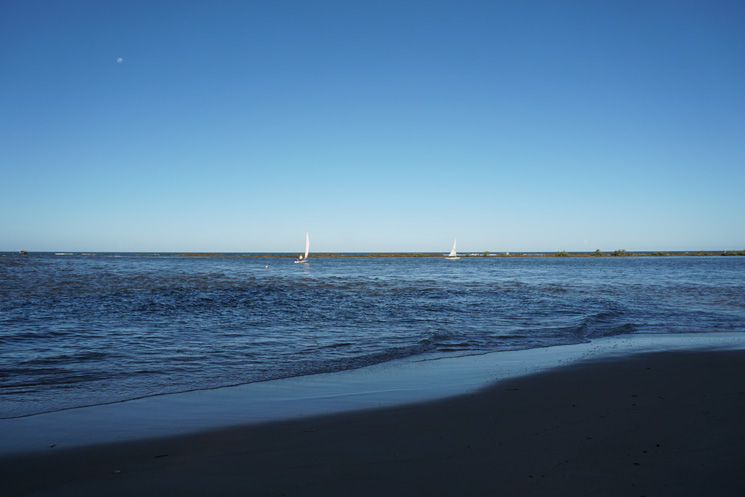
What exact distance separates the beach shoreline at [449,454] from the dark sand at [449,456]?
2 centimetres

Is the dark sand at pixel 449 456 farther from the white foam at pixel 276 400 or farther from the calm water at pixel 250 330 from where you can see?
the calm water at pixel 250 330

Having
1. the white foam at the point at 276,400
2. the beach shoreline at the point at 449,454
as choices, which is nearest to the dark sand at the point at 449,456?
the beach shoreline at the point at 449,454

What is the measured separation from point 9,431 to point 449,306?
1643cm

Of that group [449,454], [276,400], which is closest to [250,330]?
[276,400]

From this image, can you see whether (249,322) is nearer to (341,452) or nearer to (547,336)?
(547,336)

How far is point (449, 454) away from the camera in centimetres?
437

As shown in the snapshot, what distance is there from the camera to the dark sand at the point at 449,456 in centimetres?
372

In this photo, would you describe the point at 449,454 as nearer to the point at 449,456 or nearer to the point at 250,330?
the point at 449,456

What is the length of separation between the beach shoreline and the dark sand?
0.02m

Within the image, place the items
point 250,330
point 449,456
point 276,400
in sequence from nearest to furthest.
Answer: point 449,456 → point 276,400 → point 250,330

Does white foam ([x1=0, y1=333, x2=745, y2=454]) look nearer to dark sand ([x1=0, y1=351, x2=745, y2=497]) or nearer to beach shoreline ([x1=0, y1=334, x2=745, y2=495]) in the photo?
beach shoreline ([x1=0, y1=334, x2=745, y2=495])

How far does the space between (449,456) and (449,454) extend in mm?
52

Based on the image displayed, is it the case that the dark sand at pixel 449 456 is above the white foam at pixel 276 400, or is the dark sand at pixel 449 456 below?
above

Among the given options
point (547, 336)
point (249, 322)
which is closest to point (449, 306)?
point (547, 336)
